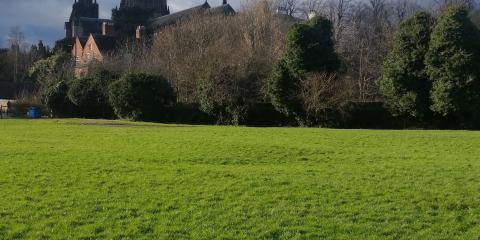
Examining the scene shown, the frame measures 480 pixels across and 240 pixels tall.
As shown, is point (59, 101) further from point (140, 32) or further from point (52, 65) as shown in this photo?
point (140, 32)

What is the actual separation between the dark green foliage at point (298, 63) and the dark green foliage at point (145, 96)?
26.3 feet

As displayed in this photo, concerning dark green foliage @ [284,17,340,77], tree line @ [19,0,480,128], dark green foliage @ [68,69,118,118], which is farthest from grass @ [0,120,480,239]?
dark green foliage @ [68,69,118,118]

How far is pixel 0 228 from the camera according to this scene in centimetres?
744

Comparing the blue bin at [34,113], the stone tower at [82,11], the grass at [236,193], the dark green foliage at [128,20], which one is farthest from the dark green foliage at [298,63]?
the stone tower at [82,11]

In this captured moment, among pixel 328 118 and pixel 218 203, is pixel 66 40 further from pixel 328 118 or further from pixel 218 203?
pixel 218 203

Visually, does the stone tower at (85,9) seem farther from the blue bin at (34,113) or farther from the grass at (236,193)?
the grass at (236,193)

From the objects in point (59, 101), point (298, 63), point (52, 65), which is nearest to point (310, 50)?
point (298, 63)

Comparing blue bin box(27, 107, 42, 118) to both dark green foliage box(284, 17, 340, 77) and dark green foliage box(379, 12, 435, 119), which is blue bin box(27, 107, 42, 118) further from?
dark green foliage box(379, 12, 435, 119)

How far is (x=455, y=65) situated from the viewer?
32875 millimetres

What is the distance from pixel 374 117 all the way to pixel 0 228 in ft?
105

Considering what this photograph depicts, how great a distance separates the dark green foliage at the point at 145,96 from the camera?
39.0m

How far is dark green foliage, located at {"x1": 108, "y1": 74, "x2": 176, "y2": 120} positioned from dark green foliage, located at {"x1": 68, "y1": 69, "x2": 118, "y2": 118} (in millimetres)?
4915

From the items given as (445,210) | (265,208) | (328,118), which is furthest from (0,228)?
(328,118)

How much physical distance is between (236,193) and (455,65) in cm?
2698
